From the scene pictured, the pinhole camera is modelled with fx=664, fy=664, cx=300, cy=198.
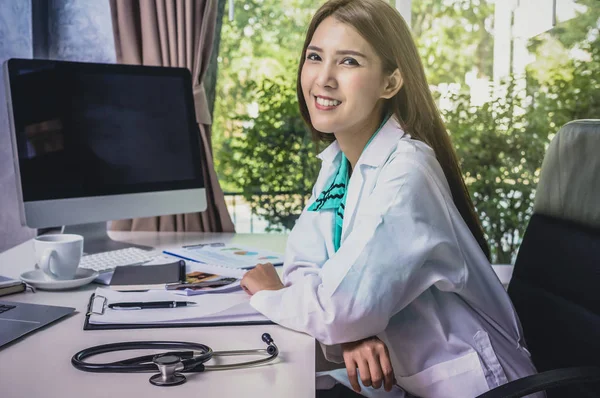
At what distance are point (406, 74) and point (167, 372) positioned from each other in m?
0.75

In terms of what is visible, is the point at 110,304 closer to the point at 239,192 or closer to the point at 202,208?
the point at 202,208

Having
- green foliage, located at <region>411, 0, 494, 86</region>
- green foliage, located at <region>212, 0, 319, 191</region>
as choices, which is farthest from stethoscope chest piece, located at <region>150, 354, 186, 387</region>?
green foliage, located at <region>411, 0, 494, 86</region>

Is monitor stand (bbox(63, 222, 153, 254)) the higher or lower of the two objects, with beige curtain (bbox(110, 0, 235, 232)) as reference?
lower

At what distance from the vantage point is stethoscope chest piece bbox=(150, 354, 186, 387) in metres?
0.88

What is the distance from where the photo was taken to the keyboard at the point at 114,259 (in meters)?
1.57

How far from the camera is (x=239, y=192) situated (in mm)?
3127

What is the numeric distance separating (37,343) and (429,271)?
2.12 ft

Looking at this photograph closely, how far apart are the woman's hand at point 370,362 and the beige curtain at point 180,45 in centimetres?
127

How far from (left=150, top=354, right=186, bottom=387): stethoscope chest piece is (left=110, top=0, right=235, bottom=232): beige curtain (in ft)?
4.77

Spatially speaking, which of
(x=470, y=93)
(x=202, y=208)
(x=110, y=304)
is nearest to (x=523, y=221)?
(x=470, y=93)

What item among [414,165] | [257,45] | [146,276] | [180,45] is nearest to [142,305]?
[146,276]

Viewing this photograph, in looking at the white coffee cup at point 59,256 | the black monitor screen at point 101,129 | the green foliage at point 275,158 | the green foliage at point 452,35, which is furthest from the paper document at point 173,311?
the green foliage at point 452,35

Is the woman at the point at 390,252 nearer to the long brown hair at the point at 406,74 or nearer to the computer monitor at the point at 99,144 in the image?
the long brown hair at the point at 406,74

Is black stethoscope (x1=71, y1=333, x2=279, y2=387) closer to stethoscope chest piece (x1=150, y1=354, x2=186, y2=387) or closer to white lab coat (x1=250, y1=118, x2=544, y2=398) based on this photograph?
stethoscope chest piece (x1=150, y1=354, x2=186, y2=387)
